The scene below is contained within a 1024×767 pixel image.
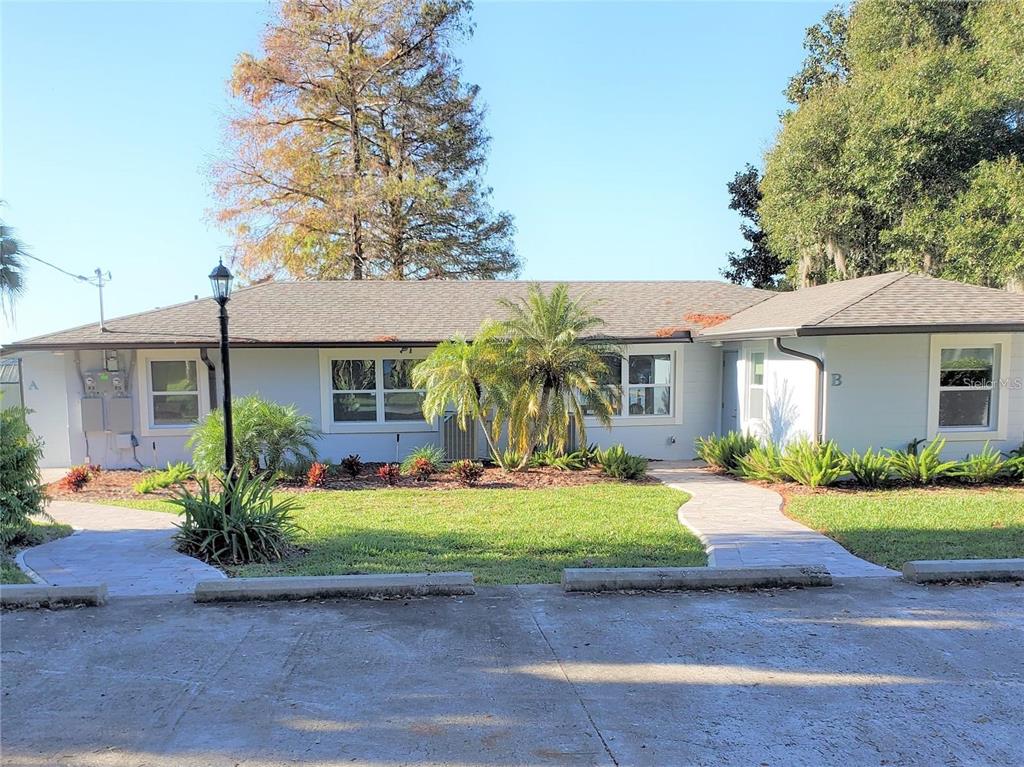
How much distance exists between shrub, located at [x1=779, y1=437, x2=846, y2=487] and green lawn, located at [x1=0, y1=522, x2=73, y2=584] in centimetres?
988

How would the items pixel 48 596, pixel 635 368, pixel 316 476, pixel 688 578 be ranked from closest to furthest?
pixel 48 596 → pixel 688 578 → pixel 316 476 → pixel 635 368

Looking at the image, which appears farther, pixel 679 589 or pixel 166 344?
pixel 166 344

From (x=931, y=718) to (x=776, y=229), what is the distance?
2057 cm

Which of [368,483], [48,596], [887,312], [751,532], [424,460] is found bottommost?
[368,483]

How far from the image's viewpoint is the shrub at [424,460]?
38.0ft

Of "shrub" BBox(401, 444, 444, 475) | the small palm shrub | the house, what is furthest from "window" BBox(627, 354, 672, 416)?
"shrub" BBox(401, 444, 444, 475)

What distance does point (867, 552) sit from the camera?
6.85 meters

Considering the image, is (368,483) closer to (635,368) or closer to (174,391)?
(174,391)

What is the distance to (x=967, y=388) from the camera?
38.3ft

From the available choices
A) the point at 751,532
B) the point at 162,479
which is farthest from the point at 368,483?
the point at 751,532

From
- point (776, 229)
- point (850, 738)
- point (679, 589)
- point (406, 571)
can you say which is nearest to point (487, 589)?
point (406, 571)

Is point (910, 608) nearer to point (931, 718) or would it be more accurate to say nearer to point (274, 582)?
point (931, 718)

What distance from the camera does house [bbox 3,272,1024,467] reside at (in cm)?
1133

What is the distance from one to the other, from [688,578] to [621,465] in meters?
6.06
